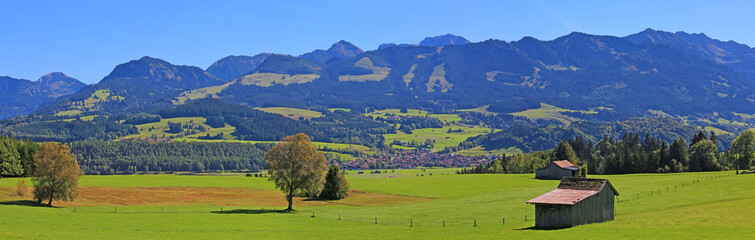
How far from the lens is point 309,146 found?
81.1 m

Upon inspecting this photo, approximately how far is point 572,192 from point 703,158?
330ft

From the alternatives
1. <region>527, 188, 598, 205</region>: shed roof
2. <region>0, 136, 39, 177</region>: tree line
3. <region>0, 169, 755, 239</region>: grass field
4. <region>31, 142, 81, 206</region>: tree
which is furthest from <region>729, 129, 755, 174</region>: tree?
<region>0, 136, 39, 177</region>: tree line

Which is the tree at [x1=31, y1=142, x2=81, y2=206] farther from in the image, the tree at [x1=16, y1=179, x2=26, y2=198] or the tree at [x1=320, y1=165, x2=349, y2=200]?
the tree at [x1=320, y1=165, x2=349, y2=200]

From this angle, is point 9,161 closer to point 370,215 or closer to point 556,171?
point 370,215

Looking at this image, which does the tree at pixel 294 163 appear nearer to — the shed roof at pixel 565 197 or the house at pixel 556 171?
the shed roof at pixel 565 197

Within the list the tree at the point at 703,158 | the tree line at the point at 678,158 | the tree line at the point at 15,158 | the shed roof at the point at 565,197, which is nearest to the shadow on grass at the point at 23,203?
the tree line at the point at 15,158

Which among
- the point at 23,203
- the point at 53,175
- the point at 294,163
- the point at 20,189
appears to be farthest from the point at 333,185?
the point at 20,189

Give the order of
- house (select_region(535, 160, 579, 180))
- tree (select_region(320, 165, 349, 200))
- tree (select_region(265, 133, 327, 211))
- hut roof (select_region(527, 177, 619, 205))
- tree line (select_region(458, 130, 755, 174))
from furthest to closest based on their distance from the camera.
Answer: house (select_region(535, 160, 579, 180)) < tree line (select_region(458, 130, 755, 174)) < tree (select_region(320, 165, 349, 200)) < tree (select_region(265, 133, 327, 211)) < hut roof (select_region(527, 177, 619, 205))

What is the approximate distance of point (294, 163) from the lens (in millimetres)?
79938

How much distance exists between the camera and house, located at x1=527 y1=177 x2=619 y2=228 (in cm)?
5075

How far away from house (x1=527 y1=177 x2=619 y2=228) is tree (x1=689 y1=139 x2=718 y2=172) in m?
95.7

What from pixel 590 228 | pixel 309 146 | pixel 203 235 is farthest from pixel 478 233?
pixel 309 146

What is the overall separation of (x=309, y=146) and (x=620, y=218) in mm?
41807

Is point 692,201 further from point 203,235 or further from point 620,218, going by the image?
point 203,235
